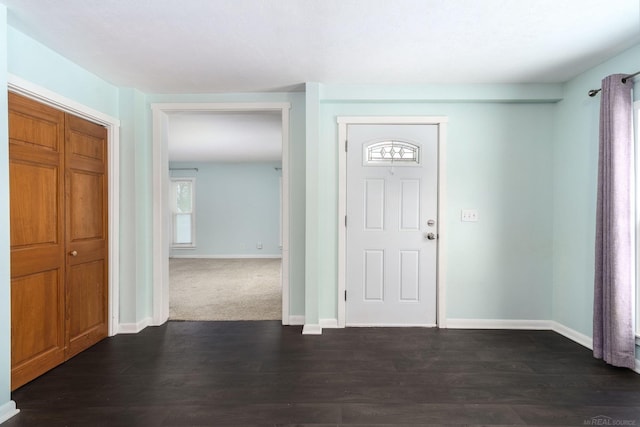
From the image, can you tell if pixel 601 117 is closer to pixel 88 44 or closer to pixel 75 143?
pixel 88 44

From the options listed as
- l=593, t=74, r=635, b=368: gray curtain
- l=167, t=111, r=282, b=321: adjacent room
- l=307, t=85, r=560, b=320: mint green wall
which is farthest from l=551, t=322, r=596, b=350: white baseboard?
l=167, t=111, r=282, b=321: adjacent room

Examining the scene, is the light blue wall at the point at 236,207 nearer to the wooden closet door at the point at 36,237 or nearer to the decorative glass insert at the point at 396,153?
the decorative glass insert at the point at 396,153

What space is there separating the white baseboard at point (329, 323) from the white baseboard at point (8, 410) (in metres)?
2.31

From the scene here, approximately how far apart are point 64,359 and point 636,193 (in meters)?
4.56

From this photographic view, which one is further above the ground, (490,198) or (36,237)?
(490,198)

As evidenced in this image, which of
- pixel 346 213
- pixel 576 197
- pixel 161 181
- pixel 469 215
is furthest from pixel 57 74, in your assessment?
pixel 576 197

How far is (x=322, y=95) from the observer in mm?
3260

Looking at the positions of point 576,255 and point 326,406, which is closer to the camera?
point 326,406

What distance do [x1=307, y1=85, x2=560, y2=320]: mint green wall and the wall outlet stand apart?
0.04 m

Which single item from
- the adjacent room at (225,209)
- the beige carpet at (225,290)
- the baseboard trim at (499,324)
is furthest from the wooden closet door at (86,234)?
the baseboard trim at (499,324)

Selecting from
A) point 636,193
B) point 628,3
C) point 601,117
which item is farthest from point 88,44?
point 636,193

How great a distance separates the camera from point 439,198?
3.36 metres

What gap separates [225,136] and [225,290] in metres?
2.48

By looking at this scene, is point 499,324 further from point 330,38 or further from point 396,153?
point 330,38
